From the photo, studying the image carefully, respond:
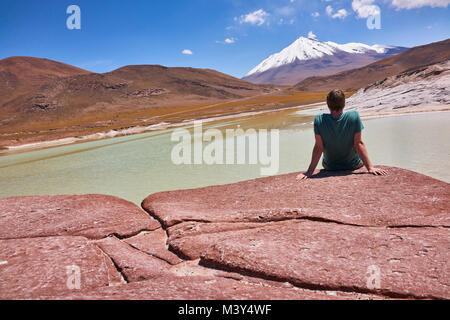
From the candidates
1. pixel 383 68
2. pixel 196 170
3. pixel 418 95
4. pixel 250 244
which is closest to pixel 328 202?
pixel 250 244

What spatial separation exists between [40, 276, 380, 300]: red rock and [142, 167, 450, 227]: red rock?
1467 millimetres

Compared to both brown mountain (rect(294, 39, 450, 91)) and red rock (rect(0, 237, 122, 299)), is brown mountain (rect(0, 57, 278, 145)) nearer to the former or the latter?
red rock (rect(0, 237, 122, 299))

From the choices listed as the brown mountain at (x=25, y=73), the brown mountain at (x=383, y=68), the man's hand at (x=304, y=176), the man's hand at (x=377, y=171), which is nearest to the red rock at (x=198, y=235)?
the man's hand at (x=304, y=176)

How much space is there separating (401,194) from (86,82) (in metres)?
128

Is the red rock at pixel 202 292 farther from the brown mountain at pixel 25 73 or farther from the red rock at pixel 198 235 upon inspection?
the brown mountain at pixel 25 73

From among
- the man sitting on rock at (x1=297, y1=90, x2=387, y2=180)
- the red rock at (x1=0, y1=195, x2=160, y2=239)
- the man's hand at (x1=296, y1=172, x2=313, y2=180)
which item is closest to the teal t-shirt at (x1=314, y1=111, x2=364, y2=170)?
the man sitting on rock at (x1=297, y1=90, x2=387, y2=180)

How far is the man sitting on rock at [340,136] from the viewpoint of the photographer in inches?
185

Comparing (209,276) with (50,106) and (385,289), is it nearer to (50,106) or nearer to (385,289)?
(385,289)

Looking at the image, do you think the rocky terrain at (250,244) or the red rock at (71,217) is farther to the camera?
the red rock at (71,217)

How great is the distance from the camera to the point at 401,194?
4.23 m

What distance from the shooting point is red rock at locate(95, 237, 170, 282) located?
3.05m

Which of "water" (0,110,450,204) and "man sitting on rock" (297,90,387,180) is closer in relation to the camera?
"man sitting on rock" (297,90,387,180)

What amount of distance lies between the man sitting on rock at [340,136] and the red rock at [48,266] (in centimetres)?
366
